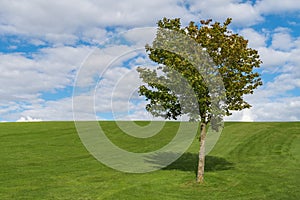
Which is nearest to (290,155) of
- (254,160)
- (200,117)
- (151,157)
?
(254,160)

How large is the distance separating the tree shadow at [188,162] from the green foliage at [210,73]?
8.39 metres

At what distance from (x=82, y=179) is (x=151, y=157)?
13.6m

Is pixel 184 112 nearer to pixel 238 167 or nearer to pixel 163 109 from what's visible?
pixel 163 109

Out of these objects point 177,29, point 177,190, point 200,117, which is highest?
point 177,29

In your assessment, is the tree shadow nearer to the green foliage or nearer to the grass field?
the grass field

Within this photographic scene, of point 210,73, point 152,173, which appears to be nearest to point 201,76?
point 210,73

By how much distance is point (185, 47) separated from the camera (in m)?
28.4

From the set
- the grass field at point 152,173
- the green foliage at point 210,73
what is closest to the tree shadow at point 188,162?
the grass field at point 152,173

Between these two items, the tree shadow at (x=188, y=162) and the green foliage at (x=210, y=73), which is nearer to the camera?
the green foliage at (x=210, y=73)

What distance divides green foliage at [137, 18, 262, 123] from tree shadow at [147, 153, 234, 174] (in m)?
8.39

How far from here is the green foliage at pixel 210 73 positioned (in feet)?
89.8

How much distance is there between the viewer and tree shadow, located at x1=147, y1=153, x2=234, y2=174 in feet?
115

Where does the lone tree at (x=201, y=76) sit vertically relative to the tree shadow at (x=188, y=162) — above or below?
above

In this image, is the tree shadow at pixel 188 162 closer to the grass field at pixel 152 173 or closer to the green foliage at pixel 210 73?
the grass field at pixel 152 173
